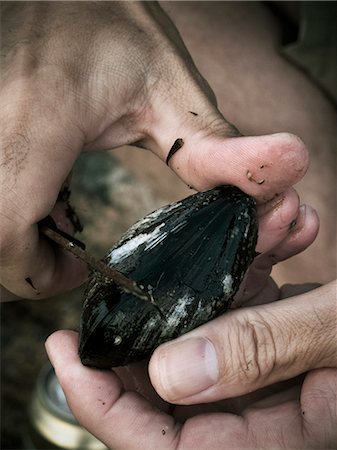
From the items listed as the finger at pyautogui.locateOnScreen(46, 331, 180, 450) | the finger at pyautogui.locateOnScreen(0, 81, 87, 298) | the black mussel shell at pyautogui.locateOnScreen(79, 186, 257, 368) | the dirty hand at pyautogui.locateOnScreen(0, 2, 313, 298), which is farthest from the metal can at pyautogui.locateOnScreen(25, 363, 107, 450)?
the black mussel shell at pyautogui.locateOnScreen(79, 186, 257, 368)

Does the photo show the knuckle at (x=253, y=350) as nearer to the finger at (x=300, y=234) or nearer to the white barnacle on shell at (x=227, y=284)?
the white barnacle on shell at (x=227, y=284)

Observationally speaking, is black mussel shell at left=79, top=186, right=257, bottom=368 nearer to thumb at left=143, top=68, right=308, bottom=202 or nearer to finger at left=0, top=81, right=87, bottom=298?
thumb at left=143, top=68, right=308, bottom=202

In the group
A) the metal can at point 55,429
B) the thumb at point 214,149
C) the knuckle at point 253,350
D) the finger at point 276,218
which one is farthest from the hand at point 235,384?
the metal can at point 55,429

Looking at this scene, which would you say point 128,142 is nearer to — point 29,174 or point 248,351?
point 29,174

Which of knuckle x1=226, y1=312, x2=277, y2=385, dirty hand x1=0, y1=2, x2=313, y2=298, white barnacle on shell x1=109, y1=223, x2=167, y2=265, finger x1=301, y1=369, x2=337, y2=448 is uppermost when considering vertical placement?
dirty hand x1=0, y1=2, x2=313, y2=298

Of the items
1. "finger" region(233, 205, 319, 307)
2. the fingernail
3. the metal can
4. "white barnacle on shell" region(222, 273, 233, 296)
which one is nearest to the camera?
the fingernail

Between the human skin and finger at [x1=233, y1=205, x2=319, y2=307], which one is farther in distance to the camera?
finger at [x1=233, y1=205, x2=319, y2=307]

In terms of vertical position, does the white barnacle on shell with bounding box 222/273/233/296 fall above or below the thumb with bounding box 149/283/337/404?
above
